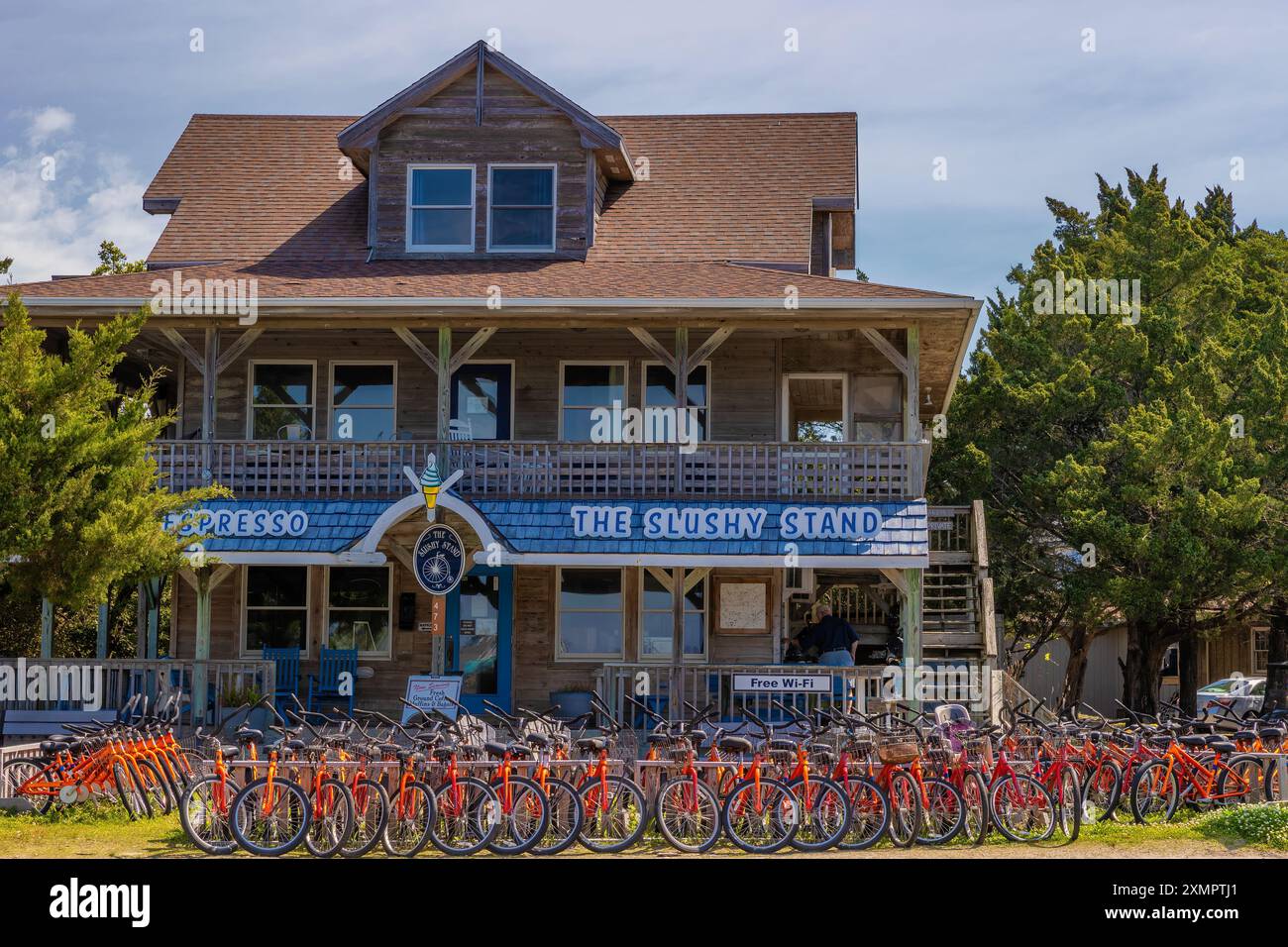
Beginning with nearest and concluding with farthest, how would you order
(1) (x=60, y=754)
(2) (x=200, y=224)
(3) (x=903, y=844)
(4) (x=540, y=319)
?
(3) (x=903, y=844), (1) (x=60, y=754), (4) (x=540, y=319), (2) (x=200, y=224)

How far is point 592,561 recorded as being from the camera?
63.3 ft

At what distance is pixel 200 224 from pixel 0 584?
956 centimetres

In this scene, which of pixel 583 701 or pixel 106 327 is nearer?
pixel 106 327

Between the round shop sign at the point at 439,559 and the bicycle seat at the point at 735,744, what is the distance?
22.3ft

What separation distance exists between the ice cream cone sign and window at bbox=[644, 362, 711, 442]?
12.6 ft

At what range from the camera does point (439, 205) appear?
2330 centimetres

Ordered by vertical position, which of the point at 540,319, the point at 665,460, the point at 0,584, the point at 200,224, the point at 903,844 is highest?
the point at 200,224

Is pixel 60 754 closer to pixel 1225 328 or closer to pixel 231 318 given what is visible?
pixel 231 318

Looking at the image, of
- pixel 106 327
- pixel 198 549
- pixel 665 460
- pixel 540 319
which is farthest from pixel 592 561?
pixel 106 327

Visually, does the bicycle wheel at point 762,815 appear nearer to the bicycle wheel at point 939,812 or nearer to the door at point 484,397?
the bicycle wheel at point 939,812

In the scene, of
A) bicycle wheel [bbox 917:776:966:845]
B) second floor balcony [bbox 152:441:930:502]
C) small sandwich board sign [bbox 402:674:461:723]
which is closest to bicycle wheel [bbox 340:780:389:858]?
bicycle wheel [bbox 917:776:966:845]

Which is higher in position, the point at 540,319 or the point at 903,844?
the point at 540,319

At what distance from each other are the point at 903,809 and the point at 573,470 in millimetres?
8666

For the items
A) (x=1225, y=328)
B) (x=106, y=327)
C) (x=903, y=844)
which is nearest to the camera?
(x=903, y=844)
